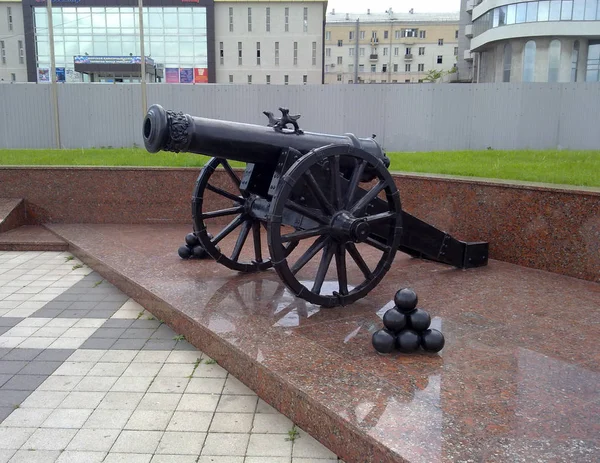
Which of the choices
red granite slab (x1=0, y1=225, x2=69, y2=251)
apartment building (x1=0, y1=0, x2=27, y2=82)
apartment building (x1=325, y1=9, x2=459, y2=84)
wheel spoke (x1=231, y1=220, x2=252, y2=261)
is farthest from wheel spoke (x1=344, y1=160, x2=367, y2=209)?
apartment building (x1=325, y1=9, x2=459, y2=84)

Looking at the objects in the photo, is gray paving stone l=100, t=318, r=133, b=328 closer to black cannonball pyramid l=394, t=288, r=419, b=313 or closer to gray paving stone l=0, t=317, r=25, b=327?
gray paving stone l=0, t=317, r=25, b=327

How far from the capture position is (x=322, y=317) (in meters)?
4.37

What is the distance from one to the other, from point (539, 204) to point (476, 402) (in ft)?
10.9

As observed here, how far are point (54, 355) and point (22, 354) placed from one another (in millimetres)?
230

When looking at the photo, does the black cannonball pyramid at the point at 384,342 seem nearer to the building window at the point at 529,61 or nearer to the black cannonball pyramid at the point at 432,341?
the black cannonball pyramid at the point at 432,341

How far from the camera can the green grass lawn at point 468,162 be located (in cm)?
718

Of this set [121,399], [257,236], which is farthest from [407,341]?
[257,236]

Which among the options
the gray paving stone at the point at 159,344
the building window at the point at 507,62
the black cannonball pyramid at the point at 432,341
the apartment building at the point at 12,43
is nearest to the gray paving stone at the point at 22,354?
the gray paving stone at the point at 159,344

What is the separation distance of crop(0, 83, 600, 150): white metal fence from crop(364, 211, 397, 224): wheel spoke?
13817 mm

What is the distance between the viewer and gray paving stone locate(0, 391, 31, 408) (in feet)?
11.8

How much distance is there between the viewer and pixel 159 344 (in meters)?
4.55

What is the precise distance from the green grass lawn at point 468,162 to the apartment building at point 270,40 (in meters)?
47.7

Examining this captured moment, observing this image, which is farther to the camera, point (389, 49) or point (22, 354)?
point (389, 49)

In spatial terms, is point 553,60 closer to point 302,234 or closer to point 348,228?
point 348,228
